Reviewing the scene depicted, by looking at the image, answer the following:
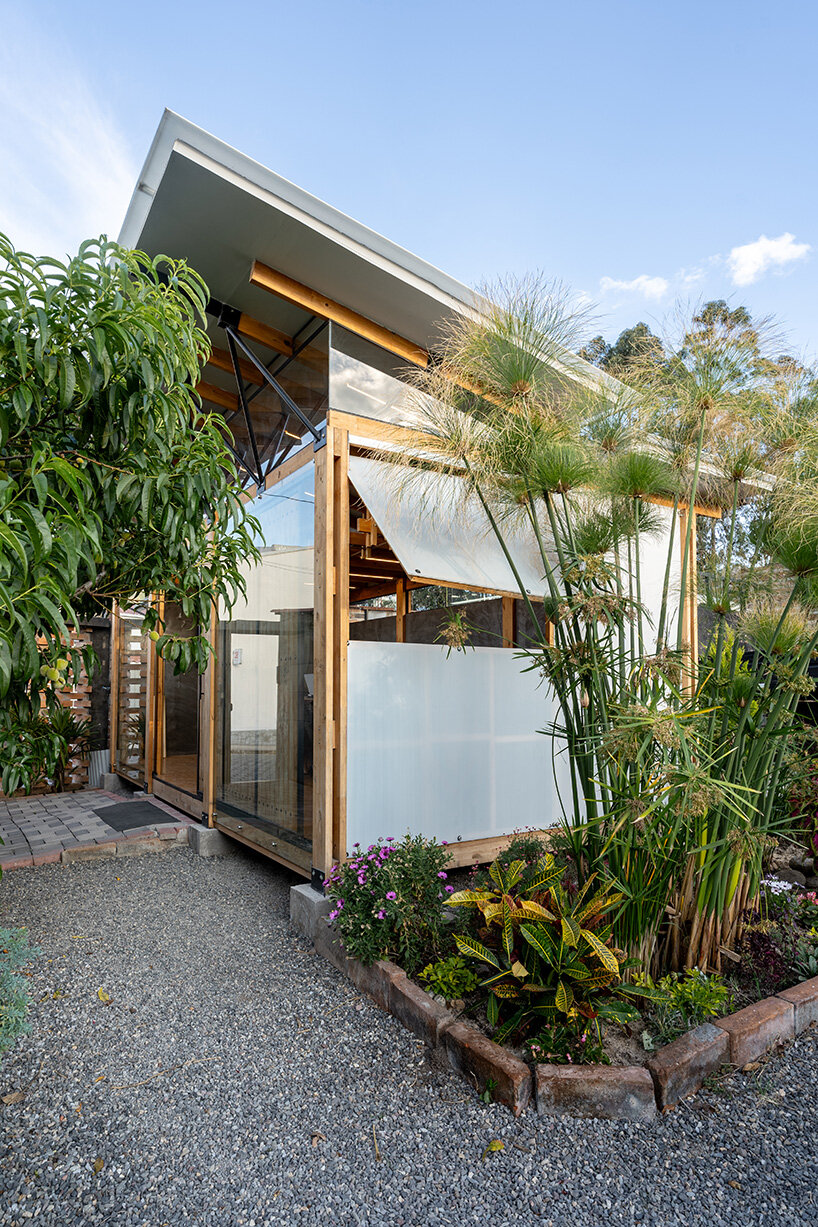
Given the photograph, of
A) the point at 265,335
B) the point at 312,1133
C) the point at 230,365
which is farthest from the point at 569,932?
the point at 230,365

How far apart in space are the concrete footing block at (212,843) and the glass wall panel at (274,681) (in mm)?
223

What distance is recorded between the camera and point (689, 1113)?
236 centimetres

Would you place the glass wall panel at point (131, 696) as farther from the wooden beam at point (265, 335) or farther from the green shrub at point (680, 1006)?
the green shrub at point (680, 1006)

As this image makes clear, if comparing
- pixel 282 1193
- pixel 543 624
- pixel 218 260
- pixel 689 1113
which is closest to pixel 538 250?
pixel 218 260

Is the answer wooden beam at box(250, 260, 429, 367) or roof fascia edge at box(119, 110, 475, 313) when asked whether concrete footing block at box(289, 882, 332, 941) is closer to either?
wooden beam at box(250, 260, 429, 367)

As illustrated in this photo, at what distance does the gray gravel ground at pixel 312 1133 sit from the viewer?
198 cm

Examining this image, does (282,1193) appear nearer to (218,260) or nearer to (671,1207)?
(671,1207)

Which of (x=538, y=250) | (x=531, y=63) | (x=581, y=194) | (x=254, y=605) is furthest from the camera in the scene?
(x=581, y=194)

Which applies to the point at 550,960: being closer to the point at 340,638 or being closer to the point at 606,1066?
the point at 606,1066

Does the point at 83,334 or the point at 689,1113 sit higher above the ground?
the point at 83,334

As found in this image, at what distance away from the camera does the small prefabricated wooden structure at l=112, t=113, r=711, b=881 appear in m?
4.04

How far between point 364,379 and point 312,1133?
4.14 metres

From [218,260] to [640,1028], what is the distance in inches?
198

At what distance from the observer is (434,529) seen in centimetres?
437
